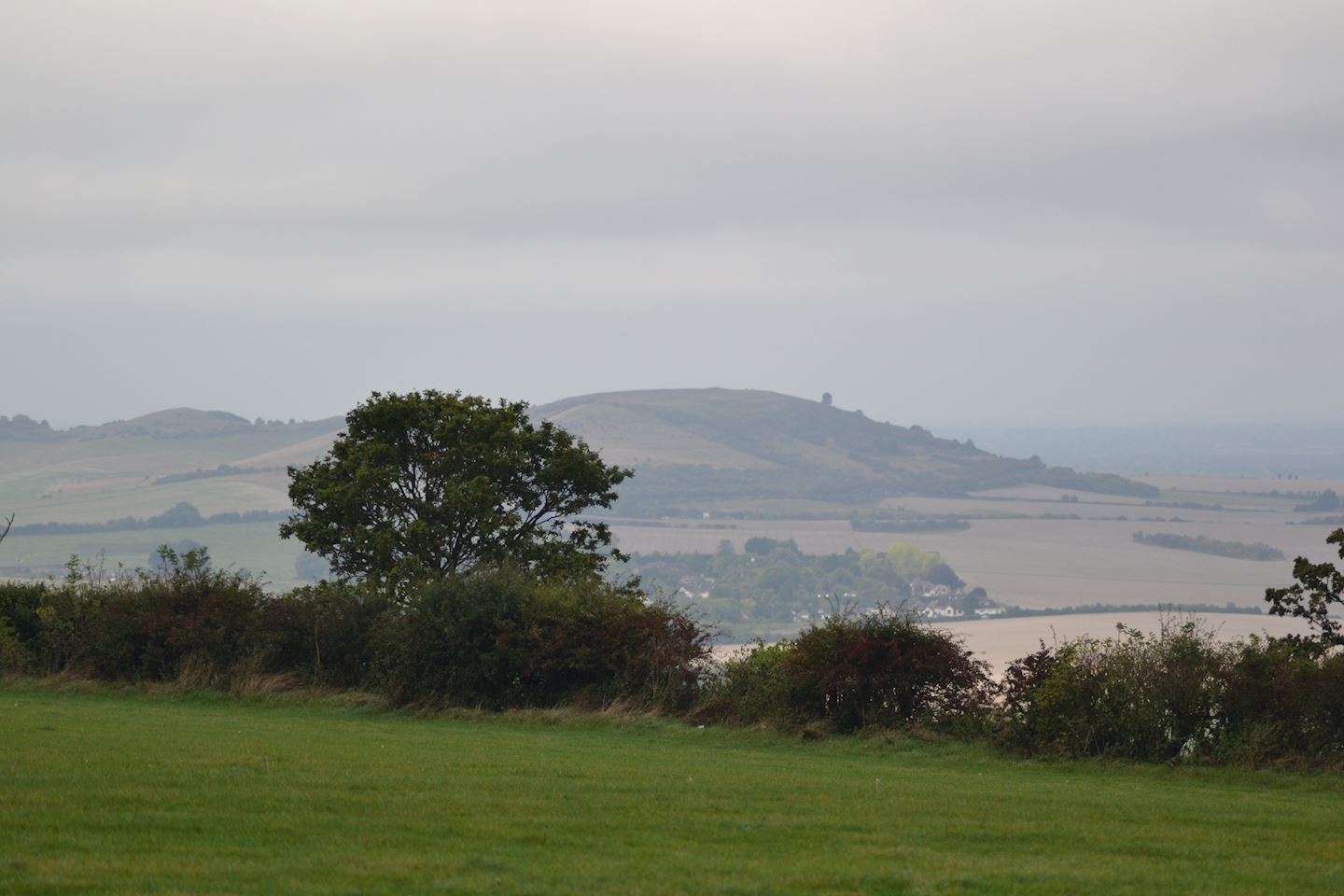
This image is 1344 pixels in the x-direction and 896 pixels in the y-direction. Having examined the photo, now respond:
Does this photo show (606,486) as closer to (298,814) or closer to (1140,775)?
(1140,775)

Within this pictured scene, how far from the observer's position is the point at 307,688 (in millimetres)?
24844

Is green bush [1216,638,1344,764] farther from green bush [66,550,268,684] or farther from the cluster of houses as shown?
the cluster of houses

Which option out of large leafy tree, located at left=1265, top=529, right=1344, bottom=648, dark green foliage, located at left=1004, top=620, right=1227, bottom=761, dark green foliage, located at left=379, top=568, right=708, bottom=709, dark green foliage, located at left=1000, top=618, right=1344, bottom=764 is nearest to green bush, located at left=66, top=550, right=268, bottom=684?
dark green foliage, located at left=379, top=568, right=708, bottom=709

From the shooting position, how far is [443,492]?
3134cm

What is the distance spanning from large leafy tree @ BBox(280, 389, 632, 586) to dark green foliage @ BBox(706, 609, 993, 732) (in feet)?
30.8

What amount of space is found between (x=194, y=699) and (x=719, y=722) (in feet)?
32.4

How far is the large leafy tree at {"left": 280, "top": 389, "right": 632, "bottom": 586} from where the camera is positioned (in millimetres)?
30422

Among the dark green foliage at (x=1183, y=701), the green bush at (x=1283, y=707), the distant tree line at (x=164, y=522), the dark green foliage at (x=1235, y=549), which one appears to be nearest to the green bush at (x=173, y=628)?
the dark green foliage at (x=1183, y=701)

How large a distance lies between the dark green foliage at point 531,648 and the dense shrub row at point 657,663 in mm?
34

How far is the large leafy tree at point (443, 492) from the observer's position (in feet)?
99.8

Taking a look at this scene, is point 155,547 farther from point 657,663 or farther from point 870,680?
point 870,680

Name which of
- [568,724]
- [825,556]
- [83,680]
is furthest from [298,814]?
[825,556]

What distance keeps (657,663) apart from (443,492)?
32.8 ft

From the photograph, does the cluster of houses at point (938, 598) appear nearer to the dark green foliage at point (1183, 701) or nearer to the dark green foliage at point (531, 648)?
the dark green foliage at point (531, 648)
